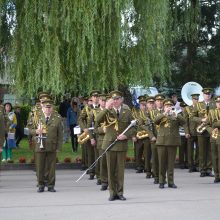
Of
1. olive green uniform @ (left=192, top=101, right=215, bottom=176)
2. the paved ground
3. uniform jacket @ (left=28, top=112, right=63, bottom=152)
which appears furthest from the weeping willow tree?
uniform jacket @ (left=28, top=112, right=63, bottom=152)

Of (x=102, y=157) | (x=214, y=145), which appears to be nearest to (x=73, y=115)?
(x=214, y=145)

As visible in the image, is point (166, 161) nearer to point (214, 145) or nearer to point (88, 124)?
point (214, 145)

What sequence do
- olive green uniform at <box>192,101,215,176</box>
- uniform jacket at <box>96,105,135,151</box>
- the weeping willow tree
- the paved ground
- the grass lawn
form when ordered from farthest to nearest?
the grass lawn, the weeping willow tree, olive green uniform at <box>192,101,215,176</box>, uniform jacket at <box>96,105,135,151</box>, the paved ground

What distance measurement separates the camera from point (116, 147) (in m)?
12.5

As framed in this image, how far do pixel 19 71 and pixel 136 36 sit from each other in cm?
351

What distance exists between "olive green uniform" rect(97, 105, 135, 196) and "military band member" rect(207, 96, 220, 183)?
313 centimetres

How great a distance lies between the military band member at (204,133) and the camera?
55.4ft

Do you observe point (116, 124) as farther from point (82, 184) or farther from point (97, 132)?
point (82, 184)

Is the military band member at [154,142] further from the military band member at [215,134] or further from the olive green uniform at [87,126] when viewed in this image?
the olive green uniform at [87,126]

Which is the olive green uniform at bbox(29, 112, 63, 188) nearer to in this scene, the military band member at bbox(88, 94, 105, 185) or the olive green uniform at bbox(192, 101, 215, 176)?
the military band member at bbox(88, 94, 105, 185)

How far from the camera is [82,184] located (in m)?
15.5

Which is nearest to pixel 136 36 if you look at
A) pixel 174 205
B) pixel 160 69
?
pixel 160 69

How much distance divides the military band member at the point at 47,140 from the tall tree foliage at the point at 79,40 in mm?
3925

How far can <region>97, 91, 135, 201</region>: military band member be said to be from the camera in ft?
40.7
